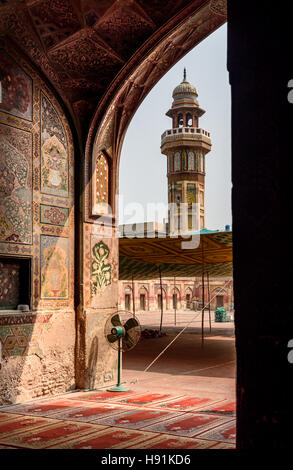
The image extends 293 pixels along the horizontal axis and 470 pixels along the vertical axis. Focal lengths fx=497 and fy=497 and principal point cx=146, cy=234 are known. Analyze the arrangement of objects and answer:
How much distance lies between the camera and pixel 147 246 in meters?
11.0

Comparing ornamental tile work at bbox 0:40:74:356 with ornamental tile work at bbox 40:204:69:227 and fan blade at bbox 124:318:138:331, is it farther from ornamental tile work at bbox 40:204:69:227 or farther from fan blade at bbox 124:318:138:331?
fan blade at bbox 124:318:138:331

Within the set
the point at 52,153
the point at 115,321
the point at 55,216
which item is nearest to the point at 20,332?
the point at 115,321

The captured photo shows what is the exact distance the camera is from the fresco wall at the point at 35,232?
6707 millimetres

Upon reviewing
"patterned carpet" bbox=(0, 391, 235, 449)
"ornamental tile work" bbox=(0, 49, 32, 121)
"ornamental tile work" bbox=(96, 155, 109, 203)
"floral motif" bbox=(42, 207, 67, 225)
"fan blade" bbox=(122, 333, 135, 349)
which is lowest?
"patterned carpet" bbox=(0, 391, 235, 449)

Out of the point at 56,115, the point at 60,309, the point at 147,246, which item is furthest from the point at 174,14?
the point at 147,246

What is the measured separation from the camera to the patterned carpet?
4.80 m

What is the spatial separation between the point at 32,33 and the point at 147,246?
5.30 m

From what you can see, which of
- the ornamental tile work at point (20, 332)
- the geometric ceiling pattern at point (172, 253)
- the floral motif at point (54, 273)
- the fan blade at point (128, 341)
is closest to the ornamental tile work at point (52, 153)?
the floral motif at point (54, 273)

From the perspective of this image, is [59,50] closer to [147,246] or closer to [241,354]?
[147,246]

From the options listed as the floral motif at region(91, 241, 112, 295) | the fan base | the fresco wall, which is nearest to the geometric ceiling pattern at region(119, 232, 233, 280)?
the floral motif at region(91, 241, 112, 295)

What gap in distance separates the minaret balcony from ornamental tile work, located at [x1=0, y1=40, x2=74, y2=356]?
24.8m

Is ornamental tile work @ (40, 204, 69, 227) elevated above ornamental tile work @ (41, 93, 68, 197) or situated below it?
below

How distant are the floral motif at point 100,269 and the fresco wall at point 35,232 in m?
0.41

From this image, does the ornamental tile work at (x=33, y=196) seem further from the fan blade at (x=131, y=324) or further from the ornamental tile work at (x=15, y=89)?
the fan blade at (x=131, y=324)
